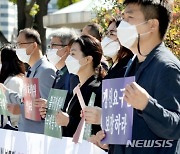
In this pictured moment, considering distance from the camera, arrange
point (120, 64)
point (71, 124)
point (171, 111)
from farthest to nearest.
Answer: point (71, 124), point (120, 64), point (171, 111)

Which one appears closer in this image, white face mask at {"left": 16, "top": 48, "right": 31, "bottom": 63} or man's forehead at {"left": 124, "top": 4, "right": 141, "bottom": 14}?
man's forehead at {"left": 124, "top": 4, "right": 141, "bottom": 14}

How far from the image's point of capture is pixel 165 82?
2914mm

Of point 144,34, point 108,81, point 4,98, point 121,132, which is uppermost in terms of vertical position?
point 144,34

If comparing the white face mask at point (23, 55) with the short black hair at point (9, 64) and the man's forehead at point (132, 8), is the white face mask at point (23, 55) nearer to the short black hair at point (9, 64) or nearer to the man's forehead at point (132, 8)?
the short black hair at point (9, 64)

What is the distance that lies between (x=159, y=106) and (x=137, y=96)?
0.15 meters

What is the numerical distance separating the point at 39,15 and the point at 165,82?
1465 cm

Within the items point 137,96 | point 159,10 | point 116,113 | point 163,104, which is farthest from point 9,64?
point 137,96

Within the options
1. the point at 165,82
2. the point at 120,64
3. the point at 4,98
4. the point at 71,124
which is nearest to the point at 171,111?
the point at 165,82

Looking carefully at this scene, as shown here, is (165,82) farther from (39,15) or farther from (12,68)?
(39,15)

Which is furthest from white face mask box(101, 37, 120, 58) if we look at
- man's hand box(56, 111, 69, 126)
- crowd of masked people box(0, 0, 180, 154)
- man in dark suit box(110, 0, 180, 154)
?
man in dark suit box(110, 0, 180, 154)

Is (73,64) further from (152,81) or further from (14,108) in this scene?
(152,81)

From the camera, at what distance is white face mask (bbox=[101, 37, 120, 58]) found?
15.0ft

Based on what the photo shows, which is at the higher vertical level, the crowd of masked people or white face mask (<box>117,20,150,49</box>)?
white face mask (<box>117,20,150,49</box>)

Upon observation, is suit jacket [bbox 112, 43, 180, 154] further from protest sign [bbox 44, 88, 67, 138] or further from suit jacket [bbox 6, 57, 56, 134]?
suit jacket [bbox 6, 57, 56, 134]
